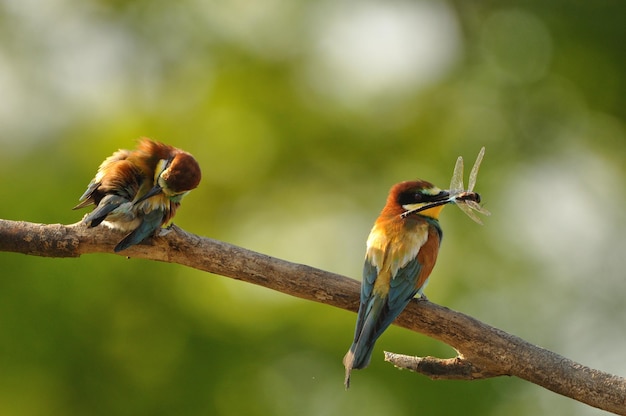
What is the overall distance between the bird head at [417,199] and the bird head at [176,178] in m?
0.78

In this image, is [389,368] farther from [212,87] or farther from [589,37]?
[589,37]

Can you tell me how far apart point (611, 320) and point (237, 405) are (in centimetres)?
294

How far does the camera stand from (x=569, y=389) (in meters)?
3.27

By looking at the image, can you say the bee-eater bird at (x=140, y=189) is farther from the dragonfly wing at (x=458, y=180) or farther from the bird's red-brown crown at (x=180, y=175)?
the dragonfly wing at (x=458, y=180)

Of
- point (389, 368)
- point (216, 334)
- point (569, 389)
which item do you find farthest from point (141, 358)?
point (569, 389)

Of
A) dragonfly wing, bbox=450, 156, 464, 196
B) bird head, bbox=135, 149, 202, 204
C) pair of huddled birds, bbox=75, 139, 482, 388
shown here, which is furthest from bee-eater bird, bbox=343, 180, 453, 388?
bird head, bbox=135, 149, 202, 204

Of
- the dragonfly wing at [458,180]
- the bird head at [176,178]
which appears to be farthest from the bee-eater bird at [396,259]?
the bird head at [176,178]

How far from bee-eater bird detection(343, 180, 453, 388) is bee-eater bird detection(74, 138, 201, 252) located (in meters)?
0.71

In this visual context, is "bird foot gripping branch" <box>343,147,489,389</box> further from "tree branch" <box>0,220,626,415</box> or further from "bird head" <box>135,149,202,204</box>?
"bird head" <box>135,149,202,204</box>

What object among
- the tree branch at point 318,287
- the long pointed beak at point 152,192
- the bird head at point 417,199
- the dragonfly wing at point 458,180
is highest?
the dragonfly wing at point 458,180

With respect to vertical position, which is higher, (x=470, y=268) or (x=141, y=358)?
(x=470, y=268)

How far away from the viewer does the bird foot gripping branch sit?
340 centimetres

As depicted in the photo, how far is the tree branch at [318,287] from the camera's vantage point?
327 centimetres

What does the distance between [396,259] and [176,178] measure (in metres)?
0.82
